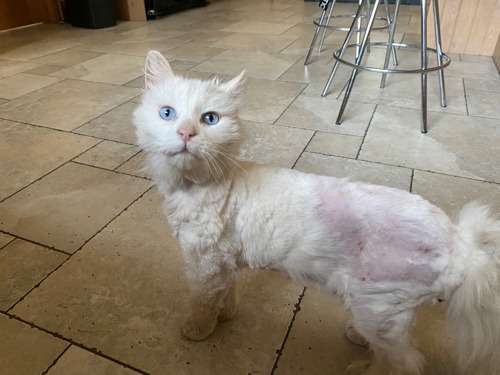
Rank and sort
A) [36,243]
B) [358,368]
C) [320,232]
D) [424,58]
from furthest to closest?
[424,58]
[36,243]
[358,368]
[320,232]

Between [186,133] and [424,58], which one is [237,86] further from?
[424,58]

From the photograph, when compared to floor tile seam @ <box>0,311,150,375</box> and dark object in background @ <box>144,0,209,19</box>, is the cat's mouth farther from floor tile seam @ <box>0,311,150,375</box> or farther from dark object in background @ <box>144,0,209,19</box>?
dark object in background @ <box>144,0,209,19</box>

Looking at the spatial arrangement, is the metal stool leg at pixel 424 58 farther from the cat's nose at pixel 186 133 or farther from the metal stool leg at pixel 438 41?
the cat's nose at pixel 186 133

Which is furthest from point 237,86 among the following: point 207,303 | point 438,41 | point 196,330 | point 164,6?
point 164,6

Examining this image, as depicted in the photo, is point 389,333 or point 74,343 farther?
point 74,343

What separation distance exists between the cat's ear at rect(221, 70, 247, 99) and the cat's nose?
194mm

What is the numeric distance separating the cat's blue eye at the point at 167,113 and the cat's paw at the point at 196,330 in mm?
629

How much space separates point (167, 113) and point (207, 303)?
570 mm

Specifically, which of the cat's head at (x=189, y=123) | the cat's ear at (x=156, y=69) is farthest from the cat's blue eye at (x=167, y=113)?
the cat's ear at (x=156, y=69)

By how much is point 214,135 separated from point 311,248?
0.37 meters

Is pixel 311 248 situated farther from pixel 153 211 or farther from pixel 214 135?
pixel 153 211

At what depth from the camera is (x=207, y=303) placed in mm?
1137

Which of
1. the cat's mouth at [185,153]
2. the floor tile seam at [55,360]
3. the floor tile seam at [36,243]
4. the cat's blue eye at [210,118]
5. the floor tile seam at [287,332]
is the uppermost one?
the cat's blue eye at [210,118]

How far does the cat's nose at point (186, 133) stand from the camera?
0.87 m
